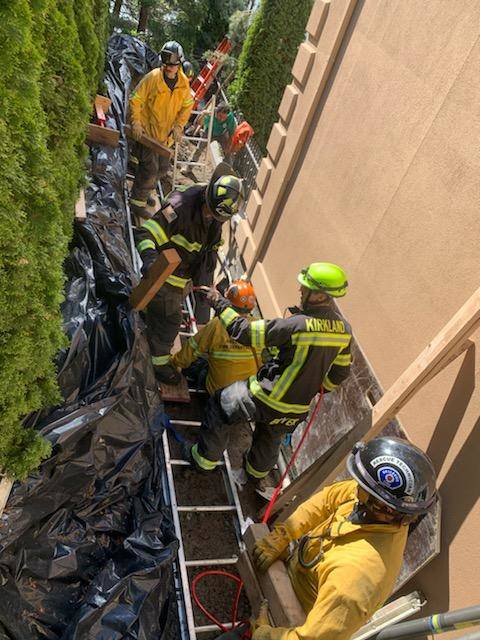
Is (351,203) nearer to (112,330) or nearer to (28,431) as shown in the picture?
(112,330)

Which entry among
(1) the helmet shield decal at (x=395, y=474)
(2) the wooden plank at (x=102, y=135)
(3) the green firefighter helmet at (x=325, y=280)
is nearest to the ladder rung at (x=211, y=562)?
(1) the helmet shield decal at (x=395, y=474)

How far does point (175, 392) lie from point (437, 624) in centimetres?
275

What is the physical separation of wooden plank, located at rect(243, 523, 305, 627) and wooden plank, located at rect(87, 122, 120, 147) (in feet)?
12.7

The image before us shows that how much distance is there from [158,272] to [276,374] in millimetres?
1145

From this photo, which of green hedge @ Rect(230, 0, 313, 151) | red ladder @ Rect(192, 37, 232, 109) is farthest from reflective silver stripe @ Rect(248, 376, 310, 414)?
red ladder @ Rect(192, 37, 232, 109)

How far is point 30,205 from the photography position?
1907mm

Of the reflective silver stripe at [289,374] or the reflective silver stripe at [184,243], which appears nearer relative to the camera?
the reflective silver stripe at [289,374]

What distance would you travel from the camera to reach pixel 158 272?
3.21m

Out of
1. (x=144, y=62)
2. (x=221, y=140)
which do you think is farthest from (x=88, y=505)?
(x=221, y=140)

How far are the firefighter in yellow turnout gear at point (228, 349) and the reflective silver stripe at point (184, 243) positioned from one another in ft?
2.04

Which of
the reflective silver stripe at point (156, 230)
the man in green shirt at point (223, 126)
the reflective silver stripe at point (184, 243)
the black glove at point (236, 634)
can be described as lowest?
the man in green shirt at point (223, 126)

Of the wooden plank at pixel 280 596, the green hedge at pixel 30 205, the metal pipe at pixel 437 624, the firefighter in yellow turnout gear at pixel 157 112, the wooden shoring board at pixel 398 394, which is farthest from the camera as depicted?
the firefighter in yellow turnout gear at pixel 157 112

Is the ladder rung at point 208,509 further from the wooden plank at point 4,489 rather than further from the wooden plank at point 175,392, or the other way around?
the wooden plank at point 4,489

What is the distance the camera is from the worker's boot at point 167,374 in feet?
13.8
